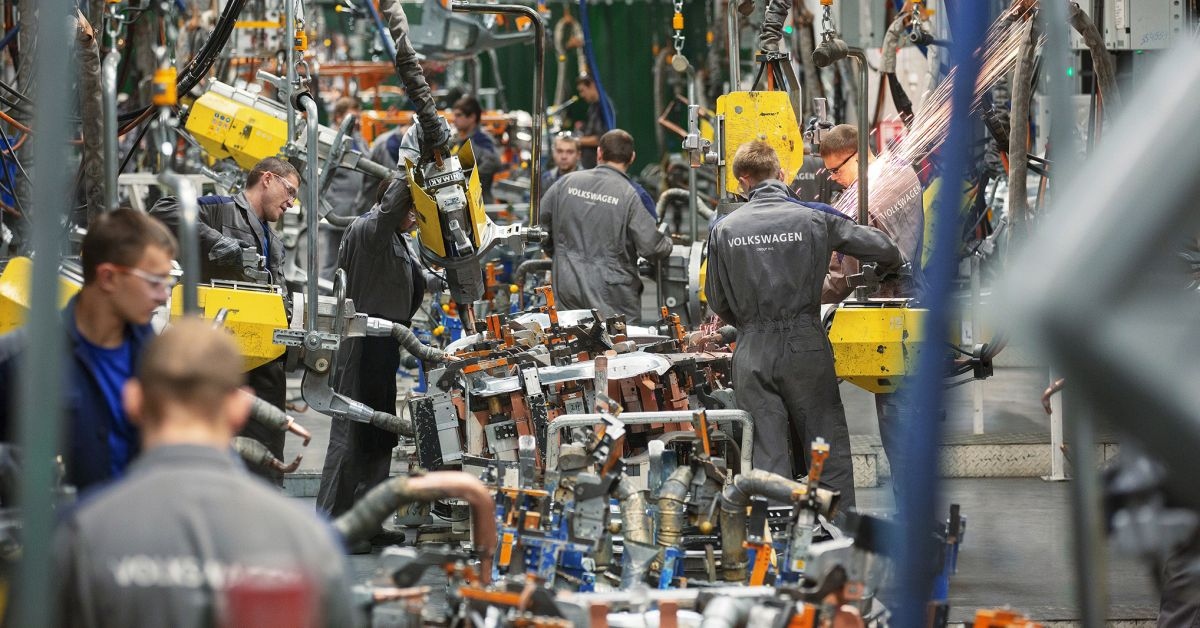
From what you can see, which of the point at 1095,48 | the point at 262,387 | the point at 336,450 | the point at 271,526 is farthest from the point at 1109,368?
the point at 336,450

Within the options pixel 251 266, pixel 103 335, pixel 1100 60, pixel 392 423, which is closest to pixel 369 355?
pixel 251 266

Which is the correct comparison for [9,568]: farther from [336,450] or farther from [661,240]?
[661,240]

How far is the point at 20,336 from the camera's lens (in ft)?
11.4

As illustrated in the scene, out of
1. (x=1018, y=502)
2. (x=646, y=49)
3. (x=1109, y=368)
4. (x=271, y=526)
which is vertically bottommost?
(x=1018, y=502)

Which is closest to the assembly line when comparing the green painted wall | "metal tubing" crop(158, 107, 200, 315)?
"metal tubing" crop(158, 107, 200, 315)

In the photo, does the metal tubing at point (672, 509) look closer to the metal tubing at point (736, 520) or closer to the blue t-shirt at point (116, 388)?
the metal tubing at point (736, 520)

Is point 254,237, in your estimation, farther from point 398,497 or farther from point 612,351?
point 398,497

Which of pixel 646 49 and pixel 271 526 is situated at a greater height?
pixel 646 49

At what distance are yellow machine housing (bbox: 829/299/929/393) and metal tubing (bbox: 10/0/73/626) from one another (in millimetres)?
4458

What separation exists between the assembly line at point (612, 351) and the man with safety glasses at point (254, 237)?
0.8 inches

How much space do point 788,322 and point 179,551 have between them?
4365 mm

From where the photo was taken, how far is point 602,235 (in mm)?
9109

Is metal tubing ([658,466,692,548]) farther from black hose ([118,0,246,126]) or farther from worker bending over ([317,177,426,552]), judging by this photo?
black hose ([118,0,246,126])

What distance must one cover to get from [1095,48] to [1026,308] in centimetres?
414
